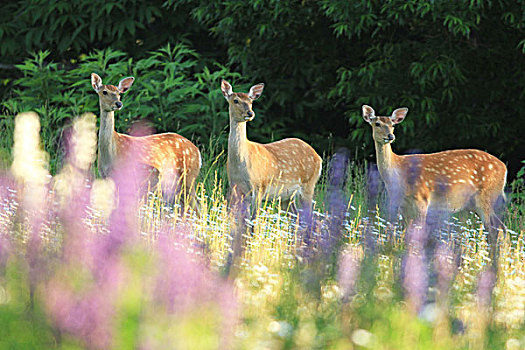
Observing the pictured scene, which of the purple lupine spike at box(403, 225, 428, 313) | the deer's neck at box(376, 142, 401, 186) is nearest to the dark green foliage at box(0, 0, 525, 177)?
the deer's neck at box(376, 142, 401, 186)

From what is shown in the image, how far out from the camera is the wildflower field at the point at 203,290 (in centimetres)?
324

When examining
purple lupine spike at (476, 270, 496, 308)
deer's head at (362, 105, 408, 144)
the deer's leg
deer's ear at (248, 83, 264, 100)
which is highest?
deer's ear at (248, 83, 264, 100)

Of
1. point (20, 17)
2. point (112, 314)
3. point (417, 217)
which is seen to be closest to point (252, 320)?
point (112, 314)

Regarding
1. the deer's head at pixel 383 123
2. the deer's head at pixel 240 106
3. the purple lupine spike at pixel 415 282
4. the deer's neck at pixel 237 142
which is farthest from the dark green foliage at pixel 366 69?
the purple lupine spike at pixel 415 282

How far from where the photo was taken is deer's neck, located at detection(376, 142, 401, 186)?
7266 mm

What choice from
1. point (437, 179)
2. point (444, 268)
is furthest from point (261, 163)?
point (444, 268)

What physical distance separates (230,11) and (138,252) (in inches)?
321

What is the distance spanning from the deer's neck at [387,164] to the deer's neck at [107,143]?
7.34 ft

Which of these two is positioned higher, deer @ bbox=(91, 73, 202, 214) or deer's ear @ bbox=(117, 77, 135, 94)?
deer's ear @ bbox=(117, 77, 135, 94)

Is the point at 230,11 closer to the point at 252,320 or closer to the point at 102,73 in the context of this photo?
the point at 102,73

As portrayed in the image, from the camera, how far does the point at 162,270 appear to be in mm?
3627

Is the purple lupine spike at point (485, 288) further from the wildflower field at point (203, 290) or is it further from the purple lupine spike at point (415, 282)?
the purple lupine spike at point (415, 282)

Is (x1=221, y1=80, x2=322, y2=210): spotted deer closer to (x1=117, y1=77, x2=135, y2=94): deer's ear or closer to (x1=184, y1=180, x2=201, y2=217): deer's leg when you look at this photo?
(x1=184, y1=180, x2=201, y2=217): deer's leg

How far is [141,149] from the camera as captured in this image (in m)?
7.51
